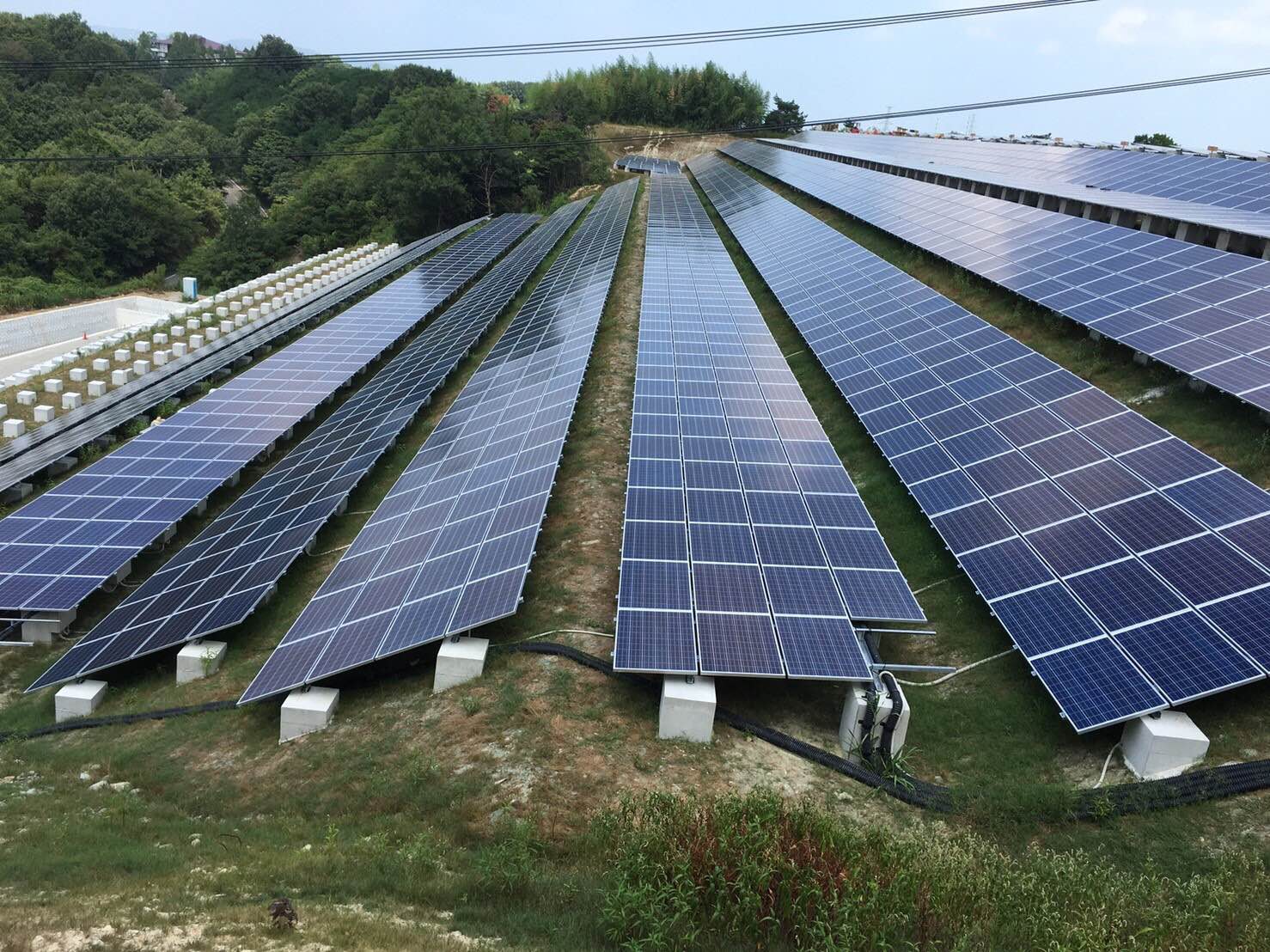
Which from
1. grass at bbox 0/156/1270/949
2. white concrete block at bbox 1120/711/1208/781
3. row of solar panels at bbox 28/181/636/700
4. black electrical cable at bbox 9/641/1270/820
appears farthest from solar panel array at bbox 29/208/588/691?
white concrete block at bbox 1120/711/1208/781

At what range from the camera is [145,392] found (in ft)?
106

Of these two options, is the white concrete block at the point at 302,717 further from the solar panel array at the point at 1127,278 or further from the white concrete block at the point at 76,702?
the solar panel array at the point at 1127,278

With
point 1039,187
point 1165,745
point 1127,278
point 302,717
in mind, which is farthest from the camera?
point 1039,187

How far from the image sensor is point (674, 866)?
8.51 metres

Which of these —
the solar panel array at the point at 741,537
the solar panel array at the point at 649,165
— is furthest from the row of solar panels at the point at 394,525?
the solar panel array at the point at 649,165

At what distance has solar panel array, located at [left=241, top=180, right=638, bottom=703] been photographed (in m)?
13.7

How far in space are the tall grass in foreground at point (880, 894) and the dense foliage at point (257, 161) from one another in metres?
51.8

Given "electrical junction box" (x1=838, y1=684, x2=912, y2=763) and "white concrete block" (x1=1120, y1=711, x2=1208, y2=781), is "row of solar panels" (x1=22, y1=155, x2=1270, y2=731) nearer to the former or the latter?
"white concrete block" (x1=1120, y1=711, x2=1208, y2=781)

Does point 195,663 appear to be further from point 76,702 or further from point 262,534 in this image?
point 262,534

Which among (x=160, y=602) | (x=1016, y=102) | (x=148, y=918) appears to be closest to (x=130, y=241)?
(x=160, y=602)

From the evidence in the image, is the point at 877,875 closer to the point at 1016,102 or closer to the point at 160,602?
the point at 160,602

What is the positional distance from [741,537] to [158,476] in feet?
56.8

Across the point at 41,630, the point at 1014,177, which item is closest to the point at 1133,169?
the point at 1014,177

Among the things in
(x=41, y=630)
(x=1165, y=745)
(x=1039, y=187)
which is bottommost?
(x=41, y=630)
